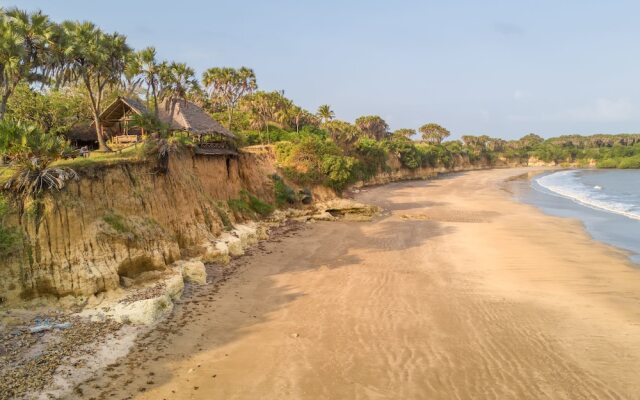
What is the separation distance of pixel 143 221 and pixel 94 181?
249cm

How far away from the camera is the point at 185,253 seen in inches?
788

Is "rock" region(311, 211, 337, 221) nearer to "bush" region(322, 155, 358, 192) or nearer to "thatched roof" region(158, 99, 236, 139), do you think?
"thatched roof" region(158, 99, 236, 139)

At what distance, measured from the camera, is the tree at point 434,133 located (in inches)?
5630

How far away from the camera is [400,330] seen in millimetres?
13789

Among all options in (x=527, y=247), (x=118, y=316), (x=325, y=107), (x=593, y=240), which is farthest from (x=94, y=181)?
(x=325, y=107)

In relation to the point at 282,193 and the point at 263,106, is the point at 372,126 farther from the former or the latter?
the point at 282,193

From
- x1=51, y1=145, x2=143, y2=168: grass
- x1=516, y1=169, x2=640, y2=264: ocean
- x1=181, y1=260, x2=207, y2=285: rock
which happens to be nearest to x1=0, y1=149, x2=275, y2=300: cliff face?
x1=51, y1=145, x2=143, y2=168: grass

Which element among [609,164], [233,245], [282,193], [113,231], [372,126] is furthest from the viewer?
[609,164]

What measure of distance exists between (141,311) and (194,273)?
4351 mm

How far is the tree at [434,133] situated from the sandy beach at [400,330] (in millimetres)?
122656

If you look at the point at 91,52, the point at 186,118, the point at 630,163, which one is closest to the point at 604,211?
the point at 186,118

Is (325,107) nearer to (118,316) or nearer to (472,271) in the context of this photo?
(472,271)

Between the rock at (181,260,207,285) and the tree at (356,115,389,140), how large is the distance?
8984 centimetres

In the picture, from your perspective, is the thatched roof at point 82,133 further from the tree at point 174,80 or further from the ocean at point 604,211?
the ocean at point 604,211
